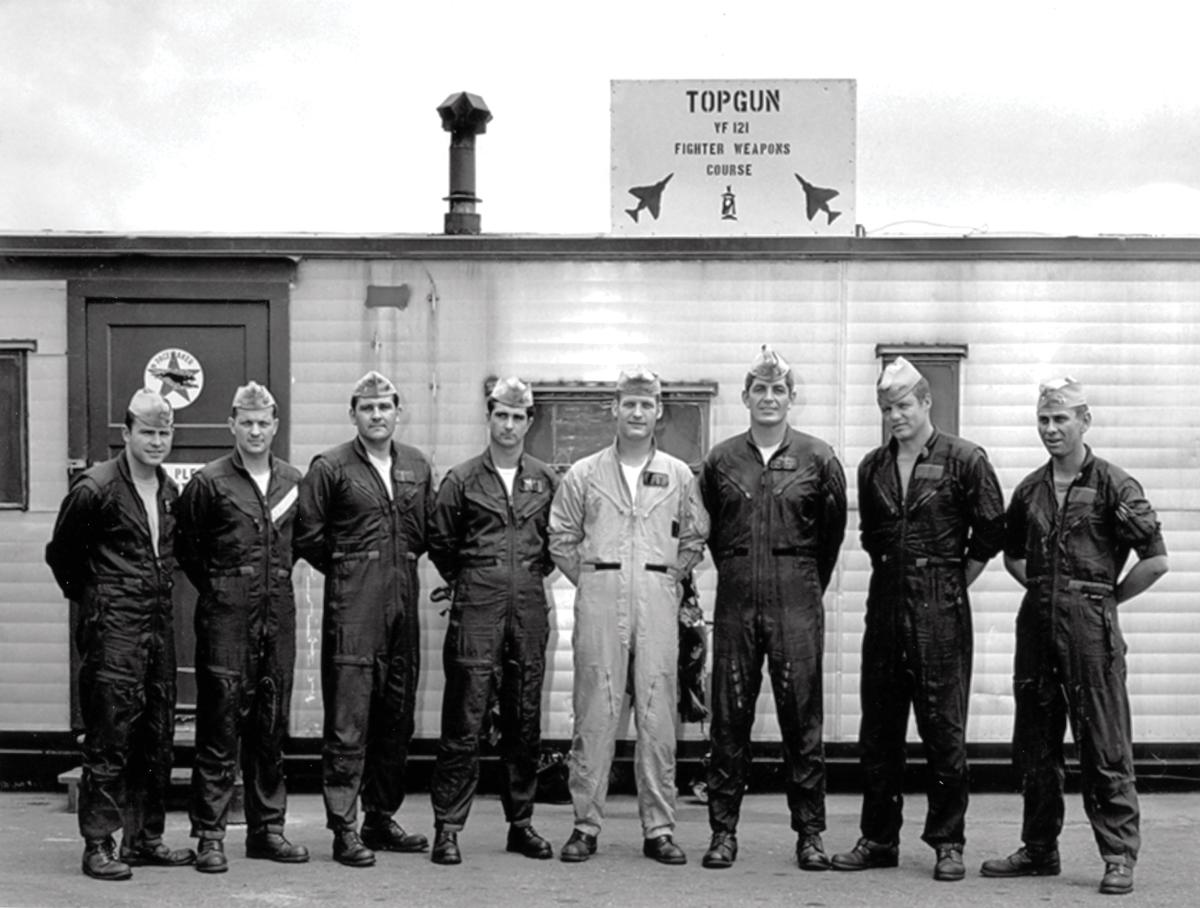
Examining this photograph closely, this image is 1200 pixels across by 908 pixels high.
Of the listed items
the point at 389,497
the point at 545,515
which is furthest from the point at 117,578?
the point at 545,515

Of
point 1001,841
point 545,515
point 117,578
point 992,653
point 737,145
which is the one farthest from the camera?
point 737,145

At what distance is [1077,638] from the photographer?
645 cm

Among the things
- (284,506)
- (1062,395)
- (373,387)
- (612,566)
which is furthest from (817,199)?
(284,506)

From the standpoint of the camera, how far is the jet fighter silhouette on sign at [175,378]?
850cm

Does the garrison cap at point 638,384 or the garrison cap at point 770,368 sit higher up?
the garrison cap at point 770,368

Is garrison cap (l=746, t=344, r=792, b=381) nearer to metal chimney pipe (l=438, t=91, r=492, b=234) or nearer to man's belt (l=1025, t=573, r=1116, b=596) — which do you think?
man's belt (l=1025, t=573, r=1116, b=596)

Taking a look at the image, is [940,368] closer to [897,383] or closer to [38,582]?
[897,383]

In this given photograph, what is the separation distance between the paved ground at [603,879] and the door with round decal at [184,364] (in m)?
1.97

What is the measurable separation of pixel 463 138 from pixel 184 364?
2317 mm

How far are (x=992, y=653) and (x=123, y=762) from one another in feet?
14.4

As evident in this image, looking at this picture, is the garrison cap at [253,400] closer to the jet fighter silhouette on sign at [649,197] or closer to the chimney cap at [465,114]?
the jet fighter silhouette on sign at [649,197]

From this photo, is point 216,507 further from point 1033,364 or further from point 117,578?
point 1033,364

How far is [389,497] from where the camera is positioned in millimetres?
6883

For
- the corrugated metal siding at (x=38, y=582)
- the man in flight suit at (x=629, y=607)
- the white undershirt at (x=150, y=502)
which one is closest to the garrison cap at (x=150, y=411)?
the white undershirt at (x=150, y=502)
